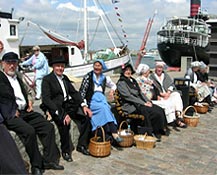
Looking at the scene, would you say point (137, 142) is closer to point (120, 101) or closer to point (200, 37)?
point (120, 101)

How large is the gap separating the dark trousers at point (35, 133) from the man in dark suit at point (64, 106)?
0.73 feet

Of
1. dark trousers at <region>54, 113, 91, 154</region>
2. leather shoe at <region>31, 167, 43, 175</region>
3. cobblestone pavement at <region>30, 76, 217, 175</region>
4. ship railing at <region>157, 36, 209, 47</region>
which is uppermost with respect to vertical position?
ship railing at <region>157, 36, 209, 47</region>

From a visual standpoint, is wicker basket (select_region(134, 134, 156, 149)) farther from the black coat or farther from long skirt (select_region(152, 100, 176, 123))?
the black coat

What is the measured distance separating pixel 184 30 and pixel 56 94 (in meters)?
24.5

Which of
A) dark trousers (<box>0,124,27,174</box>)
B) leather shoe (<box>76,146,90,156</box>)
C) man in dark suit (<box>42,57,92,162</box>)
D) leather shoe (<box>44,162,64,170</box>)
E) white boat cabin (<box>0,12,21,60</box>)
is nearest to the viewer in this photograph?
dark trousers (<box>0,124,27,174</box>)

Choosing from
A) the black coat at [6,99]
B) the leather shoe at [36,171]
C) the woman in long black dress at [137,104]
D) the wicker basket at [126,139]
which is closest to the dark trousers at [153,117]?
the woman in long black dress at [137,104]

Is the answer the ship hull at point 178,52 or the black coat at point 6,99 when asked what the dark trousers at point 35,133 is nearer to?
the black coat at point 6,99

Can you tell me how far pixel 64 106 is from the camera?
4.07m

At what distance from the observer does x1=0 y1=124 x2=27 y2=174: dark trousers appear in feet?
8.13

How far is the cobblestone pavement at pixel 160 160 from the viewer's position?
11.8 feet

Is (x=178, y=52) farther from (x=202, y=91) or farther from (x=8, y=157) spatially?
(x=8, y=157)

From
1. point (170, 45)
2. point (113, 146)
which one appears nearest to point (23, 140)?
point (113, 146)

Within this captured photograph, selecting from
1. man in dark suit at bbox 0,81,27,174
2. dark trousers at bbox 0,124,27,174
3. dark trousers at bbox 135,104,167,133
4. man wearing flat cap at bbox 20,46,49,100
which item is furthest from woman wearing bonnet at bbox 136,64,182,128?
man wearing flat cap at bbox 20,46,49,100

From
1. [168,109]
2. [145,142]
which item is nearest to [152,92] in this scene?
[168,109]
